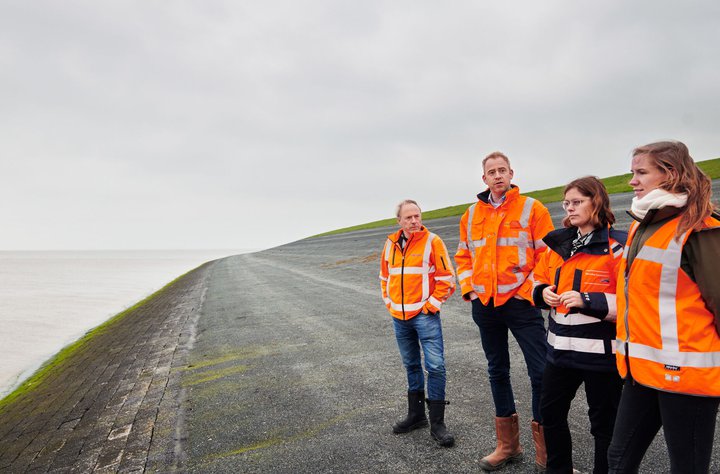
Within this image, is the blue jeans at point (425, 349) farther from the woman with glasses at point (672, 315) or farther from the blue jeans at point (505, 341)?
the woman with glasses at point (672, 315)

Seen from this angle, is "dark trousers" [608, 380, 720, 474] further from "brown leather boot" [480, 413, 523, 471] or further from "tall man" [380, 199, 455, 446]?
"tall man" [380, 199, 455, 446]

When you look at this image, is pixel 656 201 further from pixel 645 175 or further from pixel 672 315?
pixel 672 315

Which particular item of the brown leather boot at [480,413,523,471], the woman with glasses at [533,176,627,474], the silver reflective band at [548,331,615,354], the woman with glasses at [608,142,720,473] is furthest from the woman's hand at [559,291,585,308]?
the brown leather boot at [480,413,523,471]

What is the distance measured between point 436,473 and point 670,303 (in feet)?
7.72

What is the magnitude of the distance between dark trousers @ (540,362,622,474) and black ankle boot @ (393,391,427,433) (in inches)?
57.5

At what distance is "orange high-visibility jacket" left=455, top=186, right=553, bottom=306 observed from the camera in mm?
3340

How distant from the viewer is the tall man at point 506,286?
3309 mm

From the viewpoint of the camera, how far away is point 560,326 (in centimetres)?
270

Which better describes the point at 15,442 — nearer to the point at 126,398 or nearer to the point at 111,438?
the point at 126,398

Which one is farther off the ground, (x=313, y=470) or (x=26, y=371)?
(x=313, y=470)

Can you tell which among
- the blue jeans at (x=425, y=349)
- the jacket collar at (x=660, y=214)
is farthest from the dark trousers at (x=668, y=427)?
the blue jeans at (x=425, y=349)

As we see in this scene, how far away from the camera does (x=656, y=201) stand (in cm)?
193

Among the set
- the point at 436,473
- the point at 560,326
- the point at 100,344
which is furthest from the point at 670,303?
the point at 100,344

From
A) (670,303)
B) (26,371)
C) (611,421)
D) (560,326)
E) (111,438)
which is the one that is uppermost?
(670,303)
